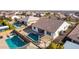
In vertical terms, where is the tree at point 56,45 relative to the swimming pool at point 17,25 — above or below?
below

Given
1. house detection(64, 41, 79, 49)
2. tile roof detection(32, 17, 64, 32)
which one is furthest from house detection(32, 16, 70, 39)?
house detection(64, 41, 79, 49)

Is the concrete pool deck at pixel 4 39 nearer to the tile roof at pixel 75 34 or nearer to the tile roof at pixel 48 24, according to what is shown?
the tile roof at pixel 48 24

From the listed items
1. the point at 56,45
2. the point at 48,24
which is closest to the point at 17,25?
the point at 48,24

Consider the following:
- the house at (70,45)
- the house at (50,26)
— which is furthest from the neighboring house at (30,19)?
the house at (70,45)

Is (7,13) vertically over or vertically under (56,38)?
over

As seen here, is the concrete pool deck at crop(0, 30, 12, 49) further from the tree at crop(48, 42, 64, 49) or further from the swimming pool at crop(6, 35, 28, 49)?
the tree at crop(48, 42, 64, 49)

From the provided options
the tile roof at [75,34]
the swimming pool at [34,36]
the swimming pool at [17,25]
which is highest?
the swimming pool at [17,25]
